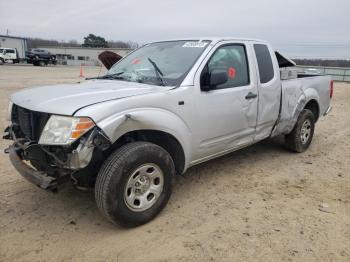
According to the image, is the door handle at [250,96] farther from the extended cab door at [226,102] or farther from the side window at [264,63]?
the side window at [264,63]

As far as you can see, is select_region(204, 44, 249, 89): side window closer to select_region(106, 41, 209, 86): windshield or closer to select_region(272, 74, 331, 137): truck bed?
select_region(106, 41, 209, 86): windshield

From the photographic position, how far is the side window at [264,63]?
4.62m

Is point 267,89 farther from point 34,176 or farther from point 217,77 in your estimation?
point 34,176

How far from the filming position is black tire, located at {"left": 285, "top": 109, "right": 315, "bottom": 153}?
5.52m

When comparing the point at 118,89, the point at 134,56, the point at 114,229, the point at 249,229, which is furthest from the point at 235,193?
the point at 134,56

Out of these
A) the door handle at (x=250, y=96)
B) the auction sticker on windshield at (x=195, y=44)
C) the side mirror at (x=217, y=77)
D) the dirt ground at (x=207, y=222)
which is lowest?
the dirt ground at (x=207, y=222)

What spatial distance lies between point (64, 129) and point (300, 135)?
163 inches

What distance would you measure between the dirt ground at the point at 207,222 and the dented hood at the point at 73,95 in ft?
3.83

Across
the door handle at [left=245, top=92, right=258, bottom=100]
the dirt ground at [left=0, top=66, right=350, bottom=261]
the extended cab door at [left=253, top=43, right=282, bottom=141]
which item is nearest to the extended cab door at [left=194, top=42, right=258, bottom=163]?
the door handle at [left=245, top=92, right=258, bottom=100]

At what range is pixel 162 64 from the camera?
4008mm

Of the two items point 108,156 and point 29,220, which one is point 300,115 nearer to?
point 108,156

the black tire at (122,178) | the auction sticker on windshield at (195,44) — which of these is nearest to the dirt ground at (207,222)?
the black tire at (122,178)

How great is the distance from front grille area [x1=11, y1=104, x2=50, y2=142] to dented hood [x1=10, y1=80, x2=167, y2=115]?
68mm

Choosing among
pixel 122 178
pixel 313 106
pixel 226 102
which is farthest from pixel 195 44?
pixel 313 106
